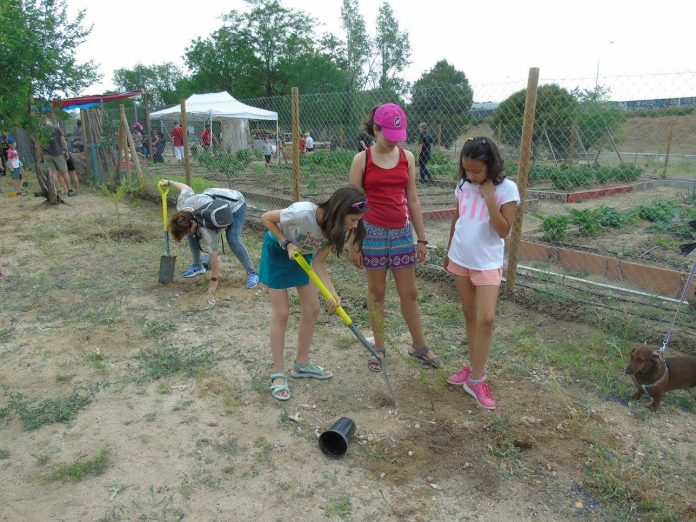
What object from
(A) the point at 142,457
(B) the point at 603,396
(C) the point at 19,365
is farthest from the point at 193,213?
(B) the point at 603,396

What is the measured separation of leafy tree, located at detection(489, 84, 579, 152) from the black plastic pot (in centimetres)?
654

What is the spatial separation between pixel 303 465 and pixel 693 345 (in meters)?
2.71

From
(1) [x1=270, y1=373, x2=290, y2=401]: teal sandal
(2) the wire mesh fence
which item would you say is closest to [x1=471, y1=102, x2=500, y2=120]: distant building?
(2) the wire mesh fence

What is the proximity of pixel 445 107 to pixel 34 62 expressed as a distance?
302 inches

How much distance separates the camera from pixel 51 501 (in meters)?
2.26

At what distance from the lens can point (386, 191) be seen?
3.04 metres

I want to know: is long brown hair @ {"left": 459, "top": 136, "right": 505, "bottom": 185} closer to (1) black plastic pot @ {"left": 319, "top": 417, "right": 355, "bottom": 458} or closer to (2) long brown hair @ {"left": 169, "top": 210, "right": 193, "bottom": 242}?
(1) black plastic pot @ {"left": 319, "top": 417, "right": 355, "bottom": 458}

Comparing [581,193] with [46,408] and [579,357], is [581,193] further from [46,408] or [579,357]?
[46,408]

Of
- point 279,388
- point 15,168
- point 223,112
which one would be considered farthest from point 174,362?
point 223,112

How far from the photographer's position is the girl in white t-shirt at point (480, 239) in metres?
2.60

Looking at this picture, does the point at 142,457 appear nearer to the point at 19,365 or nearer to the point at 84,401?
the point at 84,401

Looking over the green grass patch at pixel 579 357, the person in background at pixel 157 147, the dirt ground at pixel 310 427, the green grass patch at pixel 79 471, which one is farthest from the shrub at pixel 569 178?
the person in background at pixel 157 147

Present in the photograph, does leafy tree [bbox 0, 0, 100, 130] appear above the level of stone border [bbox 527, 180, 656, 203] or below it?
above

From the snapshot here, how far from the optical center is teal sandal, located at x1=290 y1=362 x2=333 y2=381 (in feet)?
10.8
